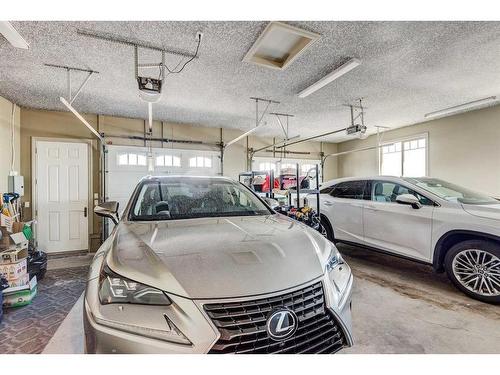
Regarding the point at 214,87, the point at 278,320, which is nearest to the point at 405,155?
the point at 214,87

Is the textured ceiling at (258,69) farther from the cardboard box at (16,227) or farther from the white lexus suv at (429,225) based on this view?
the cardboard box at (16,227)

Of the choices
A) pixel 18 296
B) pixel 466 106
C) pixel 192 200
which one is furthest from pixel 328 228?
pixel 18 296

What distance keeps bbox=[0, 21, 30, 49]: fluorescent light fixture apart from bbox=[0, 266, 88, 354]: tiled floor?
2818mm

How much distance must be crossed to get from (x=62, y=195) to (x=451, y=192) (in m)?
7.07

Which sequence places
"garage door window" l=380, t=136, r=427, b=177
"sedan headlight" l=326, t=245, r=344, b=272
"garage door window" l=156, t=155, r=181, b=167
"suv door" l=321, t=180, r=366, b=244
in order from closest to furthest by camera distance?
"sedan headlight" l=326, t=245, r=344, b=272 → "suv door" l=321, t=180, r=366, b=244 → "garage door window" l=156, t=155, r=181, b=167 → "garage door window" l=380, t=136, r=427, b=177

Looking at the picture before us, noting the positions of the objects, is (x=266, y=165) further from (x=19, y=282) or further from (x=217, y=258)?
(x=217, y=258)

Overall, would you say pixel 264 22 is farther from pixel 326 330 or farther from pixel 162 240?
pixel 326 330

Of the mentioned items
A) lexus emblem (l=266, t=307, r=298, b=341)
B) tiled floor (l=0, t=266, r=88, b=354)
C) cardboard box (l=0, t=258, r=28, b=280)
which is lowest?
tiled floor (l=0, t=266, r=88, b=354)

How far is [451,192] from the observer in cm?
343

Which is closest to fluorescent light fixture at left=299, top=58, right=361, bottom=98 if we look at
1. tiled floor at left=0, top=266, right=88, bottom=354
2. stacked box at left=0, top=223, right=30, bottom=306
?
tiled floor at left=0, top=266, right=88, bottom=354

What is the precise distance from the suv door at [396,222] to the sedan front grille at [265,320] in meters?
2.63

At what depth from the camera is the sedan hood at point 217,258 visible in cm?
113

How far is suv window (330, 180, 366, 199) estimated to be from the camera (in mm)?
4184

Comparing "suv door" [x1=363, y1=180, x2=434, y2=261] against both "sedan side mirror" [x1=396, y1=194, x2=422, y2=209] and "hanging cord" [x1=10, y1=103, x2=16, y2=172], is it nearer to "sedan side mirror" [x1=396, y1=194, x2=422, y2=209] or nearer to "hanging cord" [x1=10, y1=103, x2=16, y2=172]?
"sedan side mirror" [x1=396, y1=194, x2=422, y2=209]
